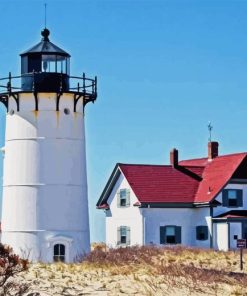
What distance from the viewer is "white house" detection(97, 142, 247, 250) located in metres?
43.3

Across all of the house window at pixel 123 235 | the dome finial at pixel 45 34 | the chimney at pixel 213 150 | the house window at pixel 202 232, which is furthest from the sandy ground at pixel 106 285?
the chimney at pixel 213 150

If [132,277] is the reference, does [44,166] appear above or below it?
above

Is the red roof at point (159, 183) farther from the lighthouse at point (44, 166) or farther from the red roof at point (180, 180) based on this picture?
the lighthouse at point (44, 166)

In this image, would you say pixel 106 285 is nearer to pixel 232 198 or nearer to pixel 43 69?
pixel 43 69

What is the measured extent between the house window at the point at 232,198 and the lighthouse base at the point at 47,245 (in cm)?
1174

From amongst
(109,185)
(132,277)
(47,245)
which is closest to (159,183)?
(109,185)

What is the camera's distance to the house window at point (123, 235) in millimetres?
44500

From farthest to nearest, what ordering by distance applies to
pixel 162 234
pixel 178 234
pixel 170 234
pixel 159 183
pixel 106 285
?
1. pixel 159 183
2. pixel 178 234
3. pixel 170 234
4. pixel 162 234
5. pixel 106 285

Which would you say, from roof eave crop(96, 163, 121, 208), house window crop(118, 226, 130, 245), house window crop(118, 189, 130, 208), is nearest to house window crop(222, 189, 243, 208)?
house window crop(118, 189, 130, 208)

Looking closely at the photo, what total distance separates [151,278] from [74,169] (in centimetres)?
837

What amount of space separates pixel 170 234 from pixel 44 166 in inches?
485

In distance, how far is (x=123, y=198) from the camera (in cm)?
4494

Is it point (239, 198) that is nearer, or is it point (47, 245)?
point (47, 245)

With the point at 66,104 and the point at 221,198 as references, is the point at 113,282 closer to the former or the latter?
the point at 66,104
